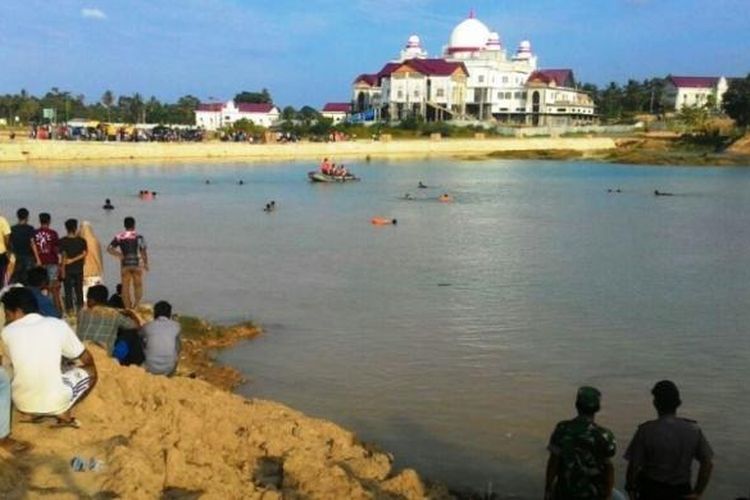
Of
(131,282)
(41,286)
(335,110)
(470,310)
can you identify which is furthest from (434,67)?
(41,286)

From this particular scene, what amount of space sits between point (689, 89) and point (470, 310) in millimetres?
129570

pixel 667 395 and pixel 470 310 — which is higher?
pixel 667 395

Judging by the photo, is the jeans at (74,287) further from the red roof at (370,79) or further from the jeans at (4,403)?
the red roof at (370,79)

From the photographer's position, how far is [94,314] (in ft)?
26.9

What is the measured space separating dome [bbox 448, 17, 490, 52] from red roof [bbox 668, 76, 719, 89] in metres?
35.7

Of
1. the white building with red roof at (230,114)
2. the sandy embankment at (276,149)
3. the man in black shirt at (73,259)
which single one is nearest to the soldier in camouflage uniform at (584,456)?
the man in black shirt at (73,259)

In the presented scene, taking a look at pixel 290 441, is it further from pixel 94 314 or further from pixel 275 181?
pixel 275 181

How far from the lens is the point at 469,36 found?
117000 millimetres

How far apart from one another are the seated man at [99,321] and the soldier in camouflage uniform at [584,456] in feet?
15.7

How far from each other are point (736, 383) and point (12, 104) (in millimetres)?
114000

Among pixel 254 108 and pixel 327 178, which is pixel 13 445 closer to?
pixel 327 178

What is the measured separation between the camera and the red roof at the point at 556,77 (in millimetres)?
111250

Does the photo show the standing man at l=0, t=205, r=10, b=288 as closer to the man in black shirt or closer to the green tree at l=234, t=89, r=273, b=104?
the man in black shirt

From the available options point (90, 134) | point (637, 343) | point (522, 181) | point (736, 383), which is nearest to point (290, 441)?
point (736, 383)
